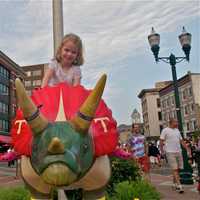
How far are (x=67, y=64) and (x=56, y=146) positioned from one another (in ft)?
4.54

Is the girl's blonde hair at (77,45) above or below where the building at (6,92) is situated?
below

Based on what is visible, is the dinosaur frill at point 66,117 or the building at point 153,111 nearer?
the dinosaur frill at point 66,117

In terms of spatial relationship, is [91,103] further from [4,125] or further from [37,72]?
[37,72]

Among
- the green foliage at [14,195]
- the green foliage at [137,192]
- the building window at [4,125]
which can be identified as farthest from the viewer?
the building window at [4,125]

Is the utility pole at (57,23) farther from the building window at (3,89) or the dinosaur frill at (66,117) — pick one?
the building window at (3,89)

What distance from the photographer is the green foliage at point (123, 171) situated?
7000 mm

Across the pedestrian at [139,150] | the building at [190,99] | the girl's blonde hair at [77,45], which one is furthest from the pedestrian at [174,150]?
the building at [190,99]

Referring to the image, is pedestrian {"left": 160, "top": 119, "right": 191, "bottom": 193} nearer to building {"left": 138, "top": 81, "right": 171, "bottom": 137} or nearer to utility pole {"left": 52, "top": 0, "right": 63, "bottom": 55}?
utility pole {"left": 52, "top": 0, "right": 63, "bottom": 55}

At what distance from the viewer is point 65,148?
2104 mm

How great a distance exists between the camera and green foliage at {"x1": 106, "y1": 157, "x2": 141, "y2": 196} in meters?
7.00

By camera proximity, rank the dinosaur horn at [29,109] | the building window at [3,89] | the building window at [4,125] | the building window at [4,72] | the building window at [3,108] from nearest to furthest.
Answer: the dinosaur horn at [29,109], the building window at [4,125], the building window at [3,108], the building window at [3,89], the building window at [4,72]

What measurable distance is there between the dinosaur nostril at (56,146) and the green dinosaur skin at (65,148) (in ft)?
0.11

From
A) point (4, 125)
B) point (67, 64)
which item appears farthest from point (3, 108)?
point (67, 64)

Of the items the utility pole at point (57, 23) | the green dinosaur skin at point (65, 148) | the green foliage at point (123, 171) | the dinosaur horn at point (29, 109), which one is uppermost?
the utility pole at point (57, 23)
